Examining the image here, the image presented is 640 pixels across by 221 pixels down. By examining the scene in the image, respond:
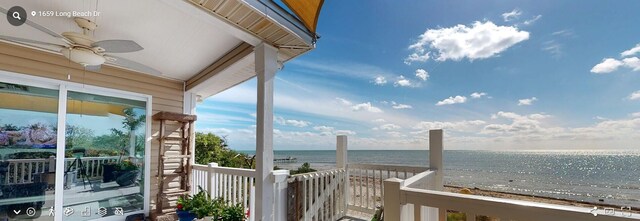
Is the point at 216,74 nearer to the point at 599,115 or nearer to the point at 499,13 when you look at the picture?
the point at 499,13

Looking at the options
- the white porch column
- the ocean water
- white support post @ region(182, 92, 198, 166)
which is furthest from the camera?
the ocean water

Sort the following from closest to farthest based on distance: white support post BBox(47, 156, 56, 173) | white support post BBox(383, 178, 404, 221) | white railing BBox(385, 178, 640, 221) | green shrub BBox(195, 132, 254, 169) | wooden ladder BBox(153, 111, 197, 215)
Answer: white railing BBox(385, 178, 640, 221) → white support post BBox(383, 178, 404, 221) → white support post BBox(47, 156, 56, 173) → wooden ladder BBox(153, 111, 197, 215) → green shrub BBox(195, 132, 254, 169)

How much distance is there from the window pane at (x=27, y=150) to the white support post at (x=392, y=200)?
152 inches

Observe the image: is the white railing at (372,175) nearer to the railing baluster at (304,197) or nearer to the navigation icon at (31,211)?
the railing baluster at (304,197)

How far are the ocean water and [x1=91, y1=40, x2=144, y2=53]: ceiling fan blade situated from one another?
6.83 metres

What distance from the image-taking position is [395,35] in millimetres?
13047

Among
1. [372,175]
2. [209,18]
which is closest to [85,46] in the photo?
[209,18]

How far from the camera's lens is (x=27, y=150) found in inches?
120

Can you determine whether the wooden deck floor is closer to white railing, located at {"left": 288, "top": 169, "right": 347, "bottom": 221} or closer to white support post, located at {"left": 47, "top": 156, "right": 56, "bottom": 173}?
white support post, located at {"left": 47, "top": 156, "right": 56, "bottom": 173}

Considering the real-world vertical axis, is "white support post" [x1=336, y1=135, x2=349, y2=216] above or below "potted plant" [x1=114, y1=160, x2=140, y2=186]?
above

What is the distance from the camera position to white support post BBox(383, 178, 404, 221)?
1.38 meters

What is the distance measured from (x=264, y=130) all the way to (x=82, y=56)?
1605 mm

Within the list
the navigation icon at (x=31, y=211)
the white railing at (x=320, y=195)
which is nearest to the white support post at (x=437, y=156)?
the white railing at (x=320, y=195)

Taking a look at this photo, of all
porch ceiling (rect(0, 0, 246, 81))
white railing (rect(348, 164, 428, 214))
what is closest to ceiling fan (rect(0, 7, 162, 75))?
porch ceiling (rect(0, 0, 246, 81))
